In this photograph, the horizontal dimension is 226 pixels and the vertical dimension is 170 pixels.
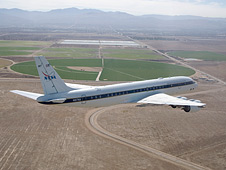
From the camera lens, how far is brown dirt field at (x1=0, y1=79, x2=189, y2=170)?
40094mm

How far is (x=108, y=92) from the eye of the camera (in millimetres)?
51156

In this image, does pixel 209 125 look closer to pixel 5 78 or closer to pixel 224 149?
pixel 224 149

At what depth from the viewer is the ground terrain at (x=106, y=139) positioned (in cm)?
4109

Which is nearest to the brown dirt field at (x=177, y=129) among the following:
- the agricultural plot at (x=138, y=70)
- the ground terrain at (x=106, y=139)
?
the ground terrain at (x=106, y=139)

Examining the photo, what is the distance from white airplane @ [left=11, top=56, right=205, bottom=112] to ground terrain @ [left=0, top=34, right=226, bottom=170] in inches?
260

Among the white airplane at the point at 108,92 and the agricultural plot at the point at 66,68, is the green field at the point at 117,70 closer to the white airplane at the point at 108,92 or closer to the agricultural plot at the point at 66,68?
the agricultural plot at the point at 66,68

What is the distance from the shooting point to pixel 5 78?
99.9 metres

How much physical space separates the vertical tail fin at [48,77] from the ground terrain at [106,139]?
11301 millimetres

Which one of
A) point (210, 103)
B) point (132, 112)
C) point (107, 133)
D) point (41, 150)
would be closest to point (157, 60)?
point (210, 103)

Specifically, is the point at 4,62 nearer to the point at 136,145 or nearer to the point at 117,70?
the point at 117,70

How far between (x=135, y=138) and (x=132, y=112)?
1492 centimetres

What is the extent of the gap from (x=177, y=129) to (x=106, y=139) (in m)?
18.0

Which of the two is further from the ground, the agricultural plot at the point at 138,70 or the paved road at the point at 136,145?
the agricultural plot at the point at 138,70

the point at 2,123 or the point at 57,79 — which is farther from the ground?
the point at 57,79
